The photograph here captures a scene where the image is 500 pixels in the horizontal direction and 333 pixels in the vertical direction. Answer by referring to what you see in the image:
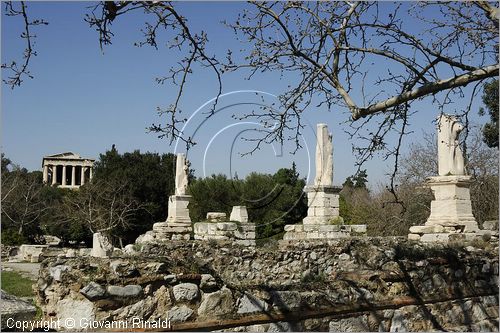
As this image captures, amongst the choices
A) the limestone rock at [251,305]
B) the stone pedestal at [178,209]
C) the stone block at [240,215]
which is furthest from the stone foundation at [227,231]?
the limestone rock at [251,305]

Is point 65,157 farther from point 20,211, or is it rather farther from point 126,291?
point 126,291

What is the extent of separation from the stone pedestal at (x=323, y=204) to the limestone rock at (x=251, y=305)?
11121 millimetres

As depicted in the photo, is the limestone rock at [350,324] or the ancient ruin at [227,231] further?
the ancient ruin at [227,231]

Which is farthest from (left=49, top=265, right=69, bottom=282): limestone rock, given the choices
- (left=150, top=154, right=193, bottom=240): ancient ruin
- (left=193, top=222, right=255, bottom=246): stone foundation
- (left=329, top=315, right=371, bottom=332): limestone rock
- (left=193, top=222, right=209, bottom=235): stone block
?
(left=150, top=154, right=193, bottom=240): ancient ruin

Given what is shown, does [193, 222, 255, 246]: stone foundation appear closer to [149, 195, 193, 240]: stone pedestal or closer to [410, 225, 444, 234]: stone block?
[149, 195, 193, 240]: stone pedestal

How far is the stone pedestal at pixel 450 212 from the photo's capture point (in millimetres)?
12828

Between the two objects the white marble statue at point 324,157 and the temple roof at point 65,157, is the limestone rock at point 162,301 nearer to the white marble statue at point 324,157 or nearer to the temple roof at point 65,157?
the white marble statue at point 324,157

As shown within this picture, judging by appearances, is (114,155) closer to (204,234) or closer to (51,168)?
(51,168)

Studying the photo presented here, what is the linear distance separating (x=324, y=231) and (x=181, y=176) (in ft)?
24.9

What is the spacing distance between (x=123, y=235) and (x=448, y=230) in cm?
2340

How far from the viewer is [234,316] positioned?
4.58 m

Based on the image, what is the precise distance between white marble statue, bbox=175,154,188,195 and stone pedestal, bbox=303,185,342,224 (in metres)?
6.28

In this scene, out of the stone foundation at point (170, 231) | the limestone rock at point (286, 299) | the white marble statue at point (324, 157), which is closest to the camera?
the limestone rock at point (286, 299)

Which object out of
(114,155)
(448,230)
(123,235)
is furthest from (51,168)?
(448,230)
